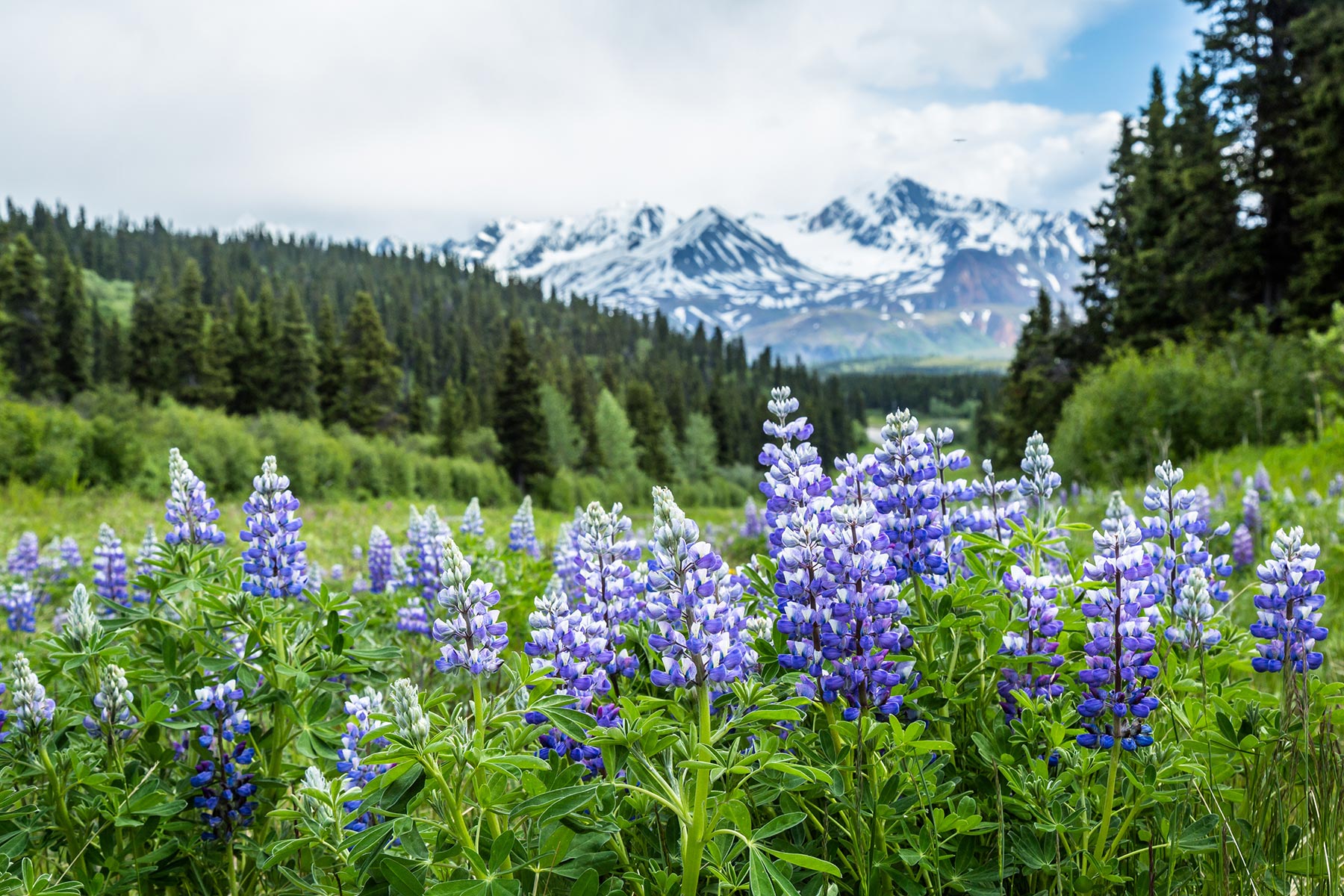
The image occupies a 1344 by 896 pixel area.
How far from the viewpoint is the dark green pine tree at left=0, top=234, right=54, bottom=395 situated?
6612cm

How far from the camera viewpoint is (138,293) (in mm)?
75438

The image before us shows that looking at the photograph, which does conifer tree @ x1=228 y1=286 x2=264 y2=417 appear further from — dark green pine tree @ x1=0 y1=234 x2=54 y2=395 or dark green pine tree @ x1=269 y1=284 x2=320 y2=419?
dark green pine tree @ x1=0 y1=234 x2=54 y2=395

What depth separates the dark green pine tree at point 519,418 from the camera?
50219 millimetres

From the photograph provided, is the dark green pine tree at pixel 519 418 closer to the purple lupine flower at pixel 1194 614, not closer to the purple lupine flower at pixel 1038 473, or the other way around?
the purple lupine flower at pixel 1038 473

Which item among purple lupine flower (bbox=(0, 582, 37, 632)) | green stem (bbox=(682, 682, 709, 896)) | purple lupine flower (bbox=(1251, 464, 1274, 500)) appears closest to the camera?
green stem (bbox=(682, 682, 709, 896))

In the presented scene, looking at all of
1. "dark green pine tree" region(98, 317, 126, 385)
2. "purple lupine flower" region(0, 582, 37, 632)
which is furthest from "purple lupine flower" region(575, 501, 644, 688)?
"dark green pine tree" region(98, 317, 126, 385)

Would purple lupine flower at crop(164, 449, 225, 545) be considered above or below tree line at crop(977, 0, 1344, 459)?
below

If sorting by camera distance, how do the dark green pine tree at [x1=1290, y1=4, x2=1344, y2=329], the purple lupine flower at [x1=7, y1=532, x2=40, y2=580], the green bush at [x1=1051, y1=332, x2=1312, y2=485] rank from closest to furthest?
the purple lupine flower at [x1=7, y1=532, x2=40, y2=580] → the green bush at [x1=1051, y1=332, x2=1312, y2=485] → the dark green pine tree at [x1=1290, y1=4, x2=1344, y2=329]

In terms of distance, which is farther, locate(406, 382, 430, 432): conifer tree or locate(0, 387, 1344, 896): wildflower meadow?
locate(406, 382, 430, 432): conifer tree

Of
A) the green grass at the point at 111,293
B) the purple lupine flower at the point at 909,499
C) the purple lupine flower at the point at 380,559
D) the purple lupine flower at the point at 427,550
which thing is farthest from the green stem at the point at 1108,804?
the green grass at the point at 111,293

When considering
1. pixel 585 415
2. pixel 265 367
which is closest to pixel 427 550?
pixel 265 367

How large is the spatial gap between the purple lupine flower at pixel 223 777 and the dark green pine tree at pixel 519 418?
48.2 metres

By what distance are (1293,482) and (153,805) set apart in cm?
975

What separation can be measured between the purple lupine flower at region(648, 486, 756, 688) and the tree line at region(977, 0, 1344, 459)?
22112 millimetres
